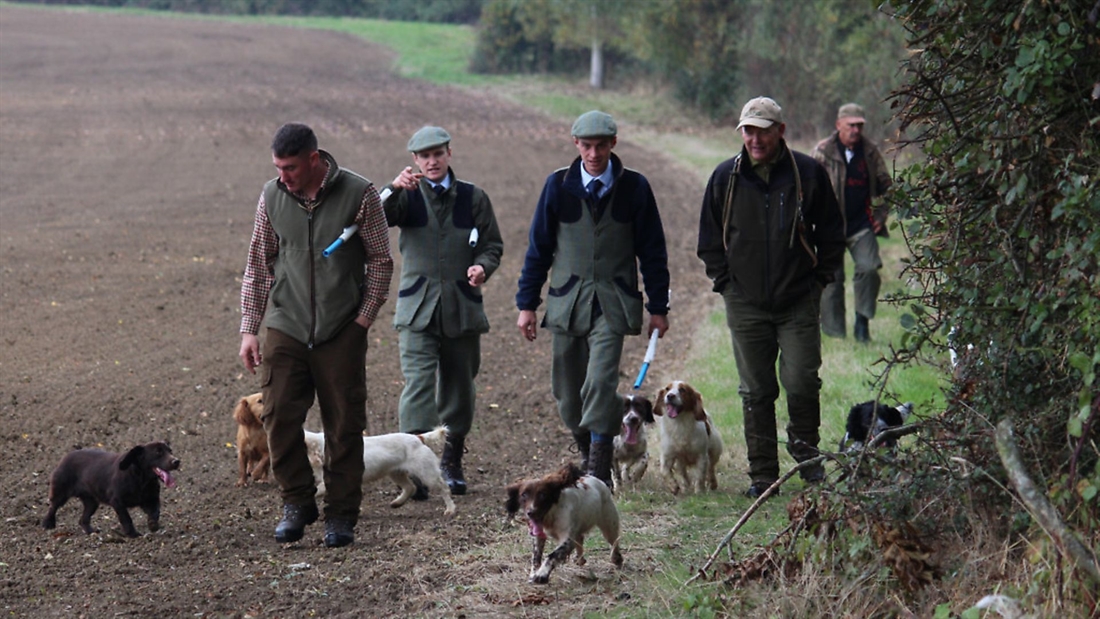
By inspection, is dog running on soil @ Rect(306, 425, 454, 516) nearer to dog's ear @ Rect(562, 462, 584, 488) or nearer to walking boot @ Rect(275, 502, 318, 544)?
walking boot @ Rect(275, 502, 318, 544)

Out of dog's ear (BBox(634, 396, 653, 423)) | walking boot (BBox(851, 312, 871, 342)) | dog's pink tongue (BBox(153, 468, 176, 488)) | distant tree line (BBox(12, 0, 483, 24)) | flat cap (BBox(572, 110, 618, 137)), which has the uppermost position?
distant tree line (BBox(12, 0, 483, 24))

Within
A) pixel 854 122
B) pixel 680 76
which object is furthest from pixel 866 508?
pixel 680 76

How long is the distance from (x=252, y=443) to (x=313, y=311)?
6.46ft

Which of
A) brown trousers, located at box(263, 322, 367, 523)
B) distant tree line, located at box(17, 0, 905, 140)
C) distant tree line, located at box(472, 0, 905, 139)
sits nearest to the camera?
brown trousers, located at box(263, 322, 367, 523)

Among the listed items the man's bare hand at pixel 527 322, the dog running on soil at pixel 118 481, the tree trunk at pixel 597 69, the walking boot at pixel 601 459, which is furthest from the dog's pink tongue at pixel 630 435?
the tree trunk at pixel 597 69

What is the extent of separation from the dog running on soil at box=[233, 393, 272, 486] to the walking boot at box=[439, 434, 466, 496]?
1149 millimetres

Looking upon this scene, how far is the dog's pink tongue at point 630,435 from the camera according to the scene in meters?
9.13

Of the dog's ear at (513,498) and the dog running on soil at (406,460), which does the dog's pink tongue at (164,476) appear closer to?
the dog running on soil at (406,460)

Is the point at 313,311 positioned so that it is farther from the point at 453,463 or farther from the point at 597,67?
the point at 597,67

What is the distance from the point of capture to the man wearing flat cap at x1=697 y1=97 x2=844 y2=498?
8320 mm

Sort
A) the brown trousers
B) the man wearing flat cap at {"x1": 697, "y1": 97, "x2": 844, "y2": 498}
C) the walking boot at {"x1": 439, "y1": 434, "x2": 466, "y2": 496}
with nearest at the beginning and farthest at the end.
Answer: the brown trousers, the man wearing flat cap at {"x1": 697, "y1": 97, "x2": 844, "y2": 498}, the walking boot at {"x1": 439, "y1": 434, "x2": 466, "y2": 496}

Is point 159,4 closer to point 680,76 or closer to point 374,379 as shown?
point 680,76

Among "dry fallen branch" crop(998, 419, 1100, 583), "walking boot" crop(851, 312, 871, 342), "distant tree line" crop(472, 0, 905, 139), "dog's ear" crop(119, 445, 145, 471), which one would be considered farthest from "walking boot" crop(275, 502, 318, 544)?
"distant tree line" crop(472, 0, 905, 139)

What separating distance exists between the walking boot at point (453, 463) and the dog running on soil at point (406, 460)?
24cm
